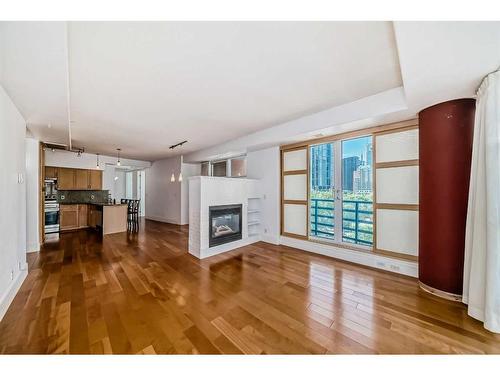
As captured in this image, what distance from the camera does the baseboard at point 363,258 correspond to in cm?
310

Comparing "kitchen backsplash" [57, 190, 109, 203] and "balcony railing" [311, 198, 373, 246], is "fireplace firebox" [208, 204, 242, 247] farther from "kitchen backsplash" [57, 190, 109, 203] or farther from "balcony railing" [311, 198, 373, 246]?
"kitchen backsplash" [57, 190, 109, 203]

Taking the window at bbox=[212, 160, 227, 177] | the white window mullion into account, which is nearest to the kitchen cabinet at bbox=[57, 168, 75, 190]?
the window at bbox=[212, 160, 227, 177]

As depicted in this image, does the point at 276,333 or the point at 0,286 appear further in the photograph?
the point at 0,286

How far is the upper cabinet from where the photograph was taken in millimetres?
6492

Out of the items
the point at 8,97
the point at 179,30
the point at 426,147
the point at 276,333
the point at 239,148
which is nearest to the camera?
the point at 179,30

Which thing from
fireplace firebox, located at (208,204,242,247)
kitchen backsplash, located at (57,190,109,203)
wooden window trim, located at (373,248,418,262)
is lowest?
wooden window trim, located at (373,248,418,262)

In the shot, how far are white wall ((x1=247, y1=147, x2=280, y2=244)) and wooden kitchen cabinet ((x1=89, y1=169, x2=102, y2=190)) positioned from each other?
6026 millimetres

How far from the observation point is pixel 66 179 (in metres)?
6.62

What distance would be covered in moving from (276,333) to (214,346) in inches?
22.1

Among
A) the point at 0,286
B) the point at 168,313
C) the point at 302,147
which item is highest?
the point at 302,147

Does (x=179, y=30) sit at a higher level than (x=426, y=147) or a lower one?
higher

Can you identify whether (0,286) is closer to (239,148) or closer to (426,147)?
(239,148)
